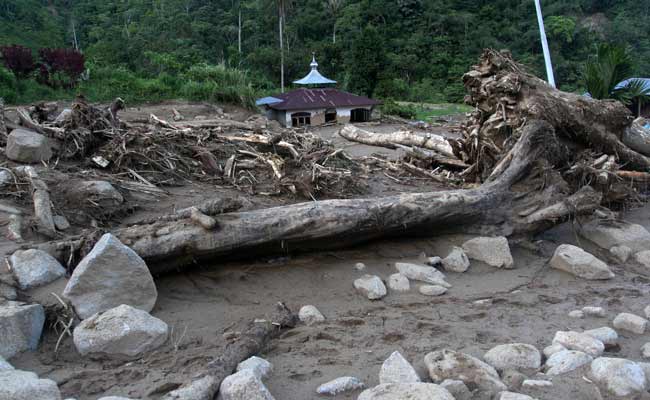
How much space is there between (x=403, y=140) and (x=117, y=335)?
7.80 metres

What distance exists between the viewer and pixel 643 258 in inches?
207

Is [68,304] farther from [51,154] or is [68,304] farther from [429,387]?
[51,154]

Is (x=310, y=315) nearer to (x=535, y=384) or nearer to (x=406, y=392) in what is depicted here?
(x=406, y=392)

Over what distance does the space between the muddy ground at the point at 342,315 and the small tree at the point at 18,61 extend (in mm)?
15012

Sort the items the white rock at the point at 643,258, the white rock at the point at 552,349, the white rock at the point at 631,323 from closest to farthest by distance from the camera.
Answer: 1. the white rock at the point at 552,349
2. the white rock at the point at 631,323
3. the white rock at the point at 643,258

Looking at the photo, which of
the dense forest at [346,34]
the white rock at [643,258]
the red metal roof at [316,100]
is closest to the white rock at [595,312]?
the white rock at [643,258]

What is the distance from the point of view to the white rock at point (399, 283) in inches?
171

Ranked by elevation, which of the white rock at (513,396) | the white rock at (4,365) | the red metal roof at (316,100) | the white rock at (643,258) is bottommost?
the red metal roof at (316,100)

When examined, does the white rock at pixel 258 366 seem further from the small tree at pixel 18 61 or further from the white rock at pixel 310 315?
the small tree at pixel 18 61

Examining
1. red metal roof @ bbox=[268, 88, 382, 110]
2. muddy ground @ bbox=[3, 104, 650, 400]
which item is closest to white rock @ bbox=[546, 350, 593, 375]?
muddy ground @ bbox=[3, 104, 650, 400]

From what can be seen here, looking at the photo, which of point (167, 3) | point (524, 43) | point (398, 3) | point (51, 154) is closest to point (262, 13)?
point (167, 3)

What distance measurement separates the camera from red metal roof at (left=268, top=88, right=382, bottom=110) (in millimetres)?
20172

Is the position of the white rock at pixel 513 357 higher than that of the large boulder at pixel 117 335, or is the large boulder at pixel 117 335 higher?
the large boulder at pixel 117 335

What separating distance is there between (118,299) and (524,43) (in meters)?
40.5
